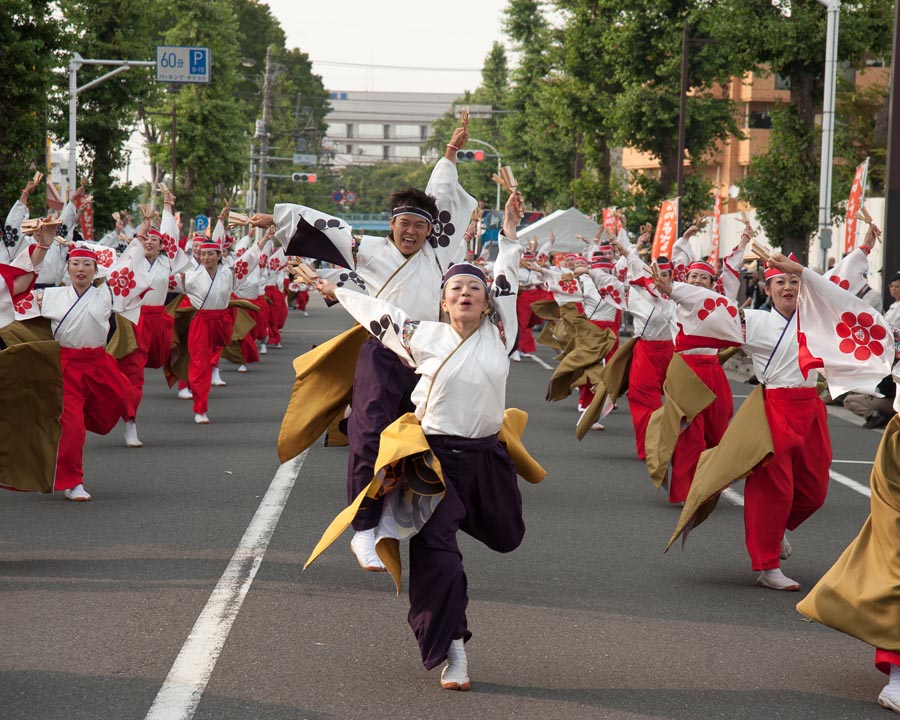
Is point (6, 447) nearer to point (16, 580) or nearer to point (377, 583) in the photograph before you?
point (16, 580)

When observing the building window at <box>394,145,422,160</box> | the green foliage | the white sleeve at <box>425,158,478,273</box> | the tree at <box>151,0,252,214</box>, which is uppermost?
the building window at <box>394,145,422,160</box>

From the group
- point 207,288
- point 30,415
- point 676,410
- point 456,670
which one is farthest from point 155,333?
point 456,670

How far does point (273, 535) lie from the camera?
7.88 m

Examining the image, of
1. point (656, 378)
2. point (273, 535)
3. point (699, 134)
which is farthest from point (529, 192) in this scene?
point (273, 535)

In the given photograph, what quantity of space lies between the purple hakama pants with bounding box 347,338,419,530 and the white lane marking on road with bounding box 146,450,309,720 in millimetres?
745

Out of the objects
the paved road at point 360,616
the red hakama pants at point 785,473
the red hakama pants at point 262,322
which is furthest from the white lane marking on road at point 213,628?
the red hakama pants at point 262,322

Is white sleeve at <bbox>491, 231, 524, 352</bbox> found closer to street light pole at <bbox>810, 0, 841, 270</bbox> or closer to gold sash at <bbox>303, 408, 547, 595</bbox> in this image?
gold sash at <bbox>303, 408, 547, 595</bbox>

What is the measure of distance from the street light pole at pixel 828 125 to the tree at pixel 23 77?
451 inches

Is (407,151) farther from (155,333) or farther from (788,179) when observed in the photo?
(155,333)

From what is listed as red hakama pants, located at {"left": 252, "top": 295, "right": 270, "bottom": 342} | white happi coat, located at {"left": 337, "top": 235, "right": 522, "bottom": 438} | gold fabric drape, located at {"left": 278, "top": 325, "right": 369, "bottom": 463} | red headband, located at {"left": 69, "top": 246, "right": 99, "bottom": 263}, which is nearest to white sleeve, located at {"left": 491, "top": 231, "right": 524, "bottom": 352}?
white happi coat, located at {"left": 337, "top": 235, "right": 522, "bottom": 438}

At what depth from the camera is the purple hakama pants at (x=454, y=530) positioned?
201 inches

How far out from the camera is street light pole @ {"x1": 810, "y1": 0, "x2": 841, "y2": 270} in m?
20.4

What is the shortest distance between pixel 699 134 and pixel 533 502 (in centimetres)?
2508

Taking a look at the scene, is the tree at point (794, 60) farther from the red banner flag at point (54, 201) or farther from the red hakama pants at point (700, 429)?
the red hakama pants at point (700, 429)
